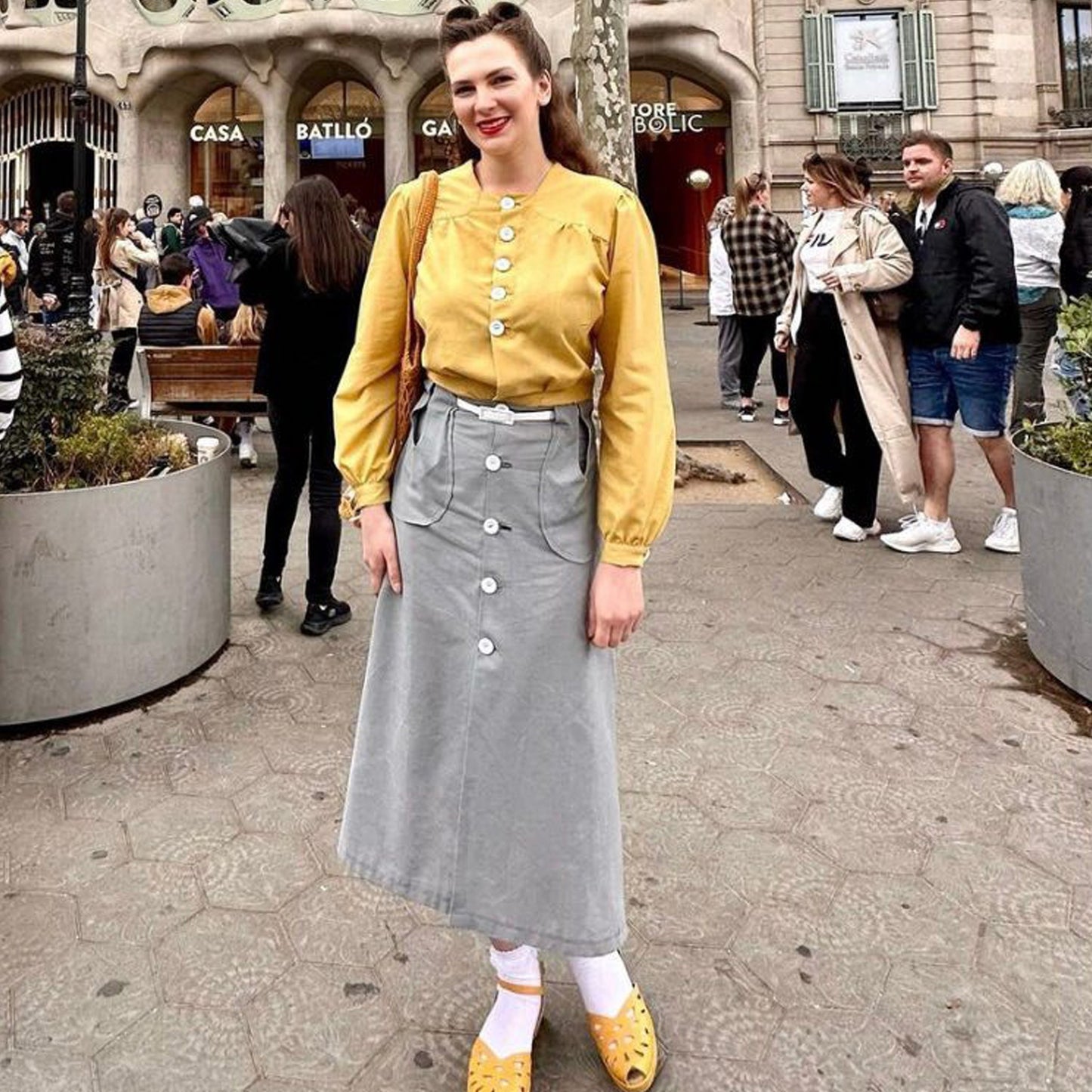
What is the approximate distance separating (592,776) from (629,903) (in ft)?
2.68

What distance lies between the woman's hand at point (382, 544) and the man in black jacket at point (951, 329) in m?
3.97

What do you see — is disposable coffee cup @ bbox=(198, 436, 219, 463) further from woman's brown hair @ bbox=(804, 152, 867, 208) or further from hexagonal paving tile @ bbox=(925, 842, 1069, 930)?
woman's brown hair @ bbox=(804, 152, 867, 208)

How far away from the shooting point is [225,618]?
4180 millimetres

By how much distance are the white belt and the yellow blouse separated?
0.02 m

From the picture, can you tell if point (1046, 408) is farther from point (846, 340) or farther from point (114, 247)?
point (114, 247)

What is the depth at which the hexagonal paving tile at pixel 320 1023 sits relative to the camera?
6.51 feet

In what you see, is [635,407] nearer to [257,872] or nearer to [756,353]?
Answer: [257,872]

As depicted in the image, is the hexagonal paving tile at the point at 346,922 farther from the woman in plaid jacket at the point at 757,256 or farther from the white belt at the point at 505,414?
the woman in plaid jacket at the point at 757,256

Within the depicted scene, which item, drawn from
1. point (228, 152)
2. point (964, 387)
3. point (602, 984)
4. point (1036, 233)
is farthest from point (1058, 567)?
point (228, 152)

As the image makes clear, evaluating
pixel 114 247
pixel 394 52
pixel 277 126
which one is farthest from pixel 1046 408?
pixel 277 126

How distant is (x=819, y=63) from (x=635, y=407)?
78.8 feet

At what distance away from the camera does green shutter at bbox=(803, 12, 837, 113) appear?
2223cm

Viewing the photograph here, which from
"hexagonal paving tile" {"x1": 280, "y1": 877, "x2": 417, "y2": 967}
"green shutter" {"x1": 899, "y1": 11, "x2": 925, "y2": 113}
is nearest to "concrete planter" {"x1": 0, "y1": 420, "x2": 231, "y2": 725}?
"hexagonal paving tile" {"x1": 280, "y1": 877, "x2": 417, "y2": 967}

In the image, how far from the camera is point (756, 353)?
376 inches
